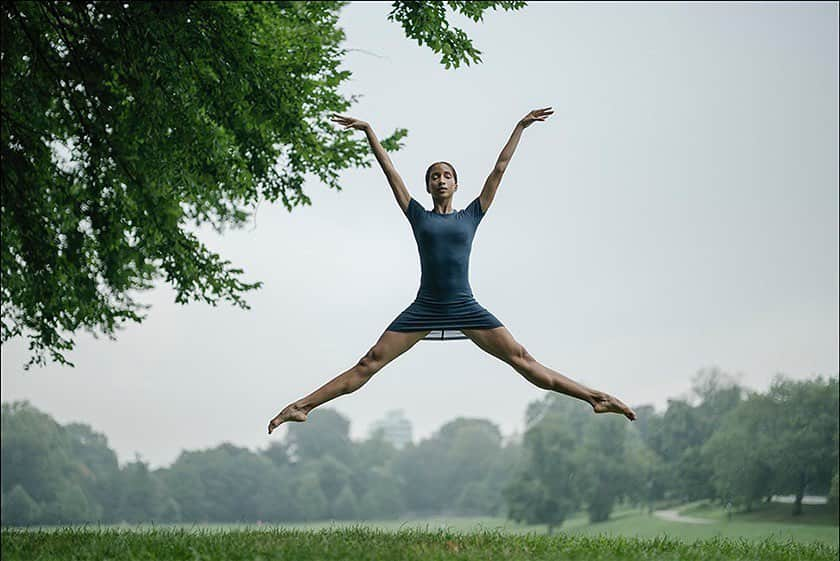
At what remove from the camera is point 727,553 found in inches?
369

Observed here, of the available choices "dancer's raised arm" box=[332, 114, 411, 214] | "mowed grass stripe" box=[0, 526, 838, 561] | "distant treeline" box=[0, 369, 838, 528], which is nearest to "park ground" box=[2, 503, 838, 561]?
"mowed grass stripe" box=[0, 526, 838, 561]

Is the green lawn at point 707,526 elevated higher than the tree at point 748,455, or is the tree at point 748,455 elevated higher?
the tree at point 748,455

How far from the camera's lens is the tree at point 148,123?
1201 centimetres

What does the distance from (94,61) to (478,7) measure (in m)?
5.29

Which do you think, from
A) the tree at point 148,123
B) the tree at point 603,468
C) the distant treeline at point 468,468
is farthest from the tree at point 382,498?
the tree at point 148,123

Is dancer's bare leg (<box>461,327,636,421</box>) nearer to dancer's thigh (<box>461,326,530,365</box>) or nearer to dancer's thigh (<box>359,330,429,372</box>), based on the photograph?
dancer's thigh (<box>461,326,530,365</box>)

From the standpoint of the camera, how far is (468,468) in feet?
328

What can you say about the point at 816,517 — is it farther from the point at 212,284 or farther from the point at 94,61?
the point at 94,61

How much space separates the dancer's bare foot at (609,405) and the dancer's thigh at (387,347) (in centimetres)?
171

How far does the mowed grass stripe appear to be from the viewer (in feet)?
28.2

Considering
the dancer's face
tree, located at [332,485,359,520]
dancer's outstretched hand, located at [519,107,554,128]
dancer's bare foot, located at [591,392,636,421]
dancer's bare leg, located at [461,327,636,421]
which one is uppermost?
dancer's outstretched hand, located at [519,107,554,128]

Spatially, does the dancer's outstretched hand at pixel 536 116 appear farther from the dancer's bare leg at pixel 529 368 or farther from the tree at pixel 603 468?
the tree at pixel 603 468

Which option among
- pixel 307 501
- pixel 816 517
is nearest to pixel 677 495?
pixel 816 517

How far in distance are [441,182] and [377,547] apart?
3506mm
